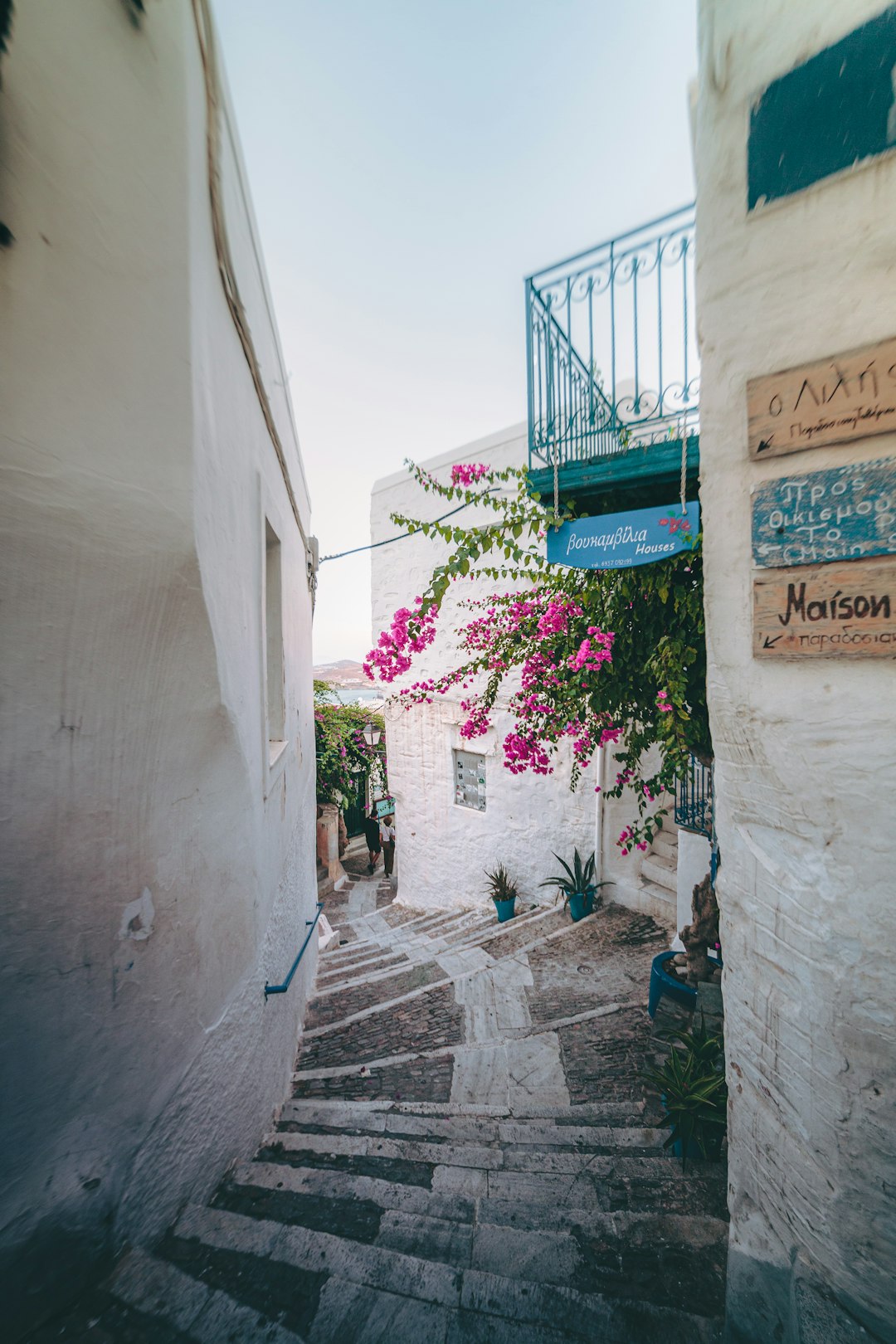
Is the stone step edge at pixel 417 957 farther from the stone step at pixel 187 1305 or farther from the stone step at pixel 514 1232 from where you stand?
the stone step at pixel 187 1305

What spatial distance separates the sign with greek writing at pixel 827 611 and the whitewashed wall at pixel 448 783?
562 centimetres

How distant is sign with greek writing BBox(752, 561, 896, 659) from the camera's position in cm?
139

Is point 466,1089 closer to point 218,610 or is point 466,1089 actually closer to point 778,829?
point 778,829

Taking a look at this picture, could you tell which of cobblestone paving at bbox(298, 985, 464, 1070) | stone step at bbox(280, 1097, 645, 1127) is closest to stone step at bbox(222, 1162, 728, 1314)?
stone step at bbox(280, 1097, 645, 1127)

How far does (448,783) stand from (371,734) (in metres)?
4.28

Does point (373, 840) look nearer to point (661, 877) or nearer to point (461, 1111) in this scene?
point (661, 877)

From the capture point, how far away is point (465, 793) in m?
8.55

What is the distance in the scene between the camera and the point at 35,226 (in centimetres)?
138

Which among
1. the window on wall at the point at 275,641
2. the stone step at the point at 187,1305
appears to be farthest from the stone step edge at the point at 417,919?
the stone step at the point at 187,1305

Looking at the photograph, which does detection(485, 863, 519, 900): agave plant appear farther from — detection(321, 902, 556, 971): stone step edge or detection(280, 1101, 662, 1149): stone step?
detection(280, 1101, 662, 1149): stone step

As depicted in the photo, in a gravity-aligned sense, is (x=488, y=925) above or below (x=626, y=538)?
below

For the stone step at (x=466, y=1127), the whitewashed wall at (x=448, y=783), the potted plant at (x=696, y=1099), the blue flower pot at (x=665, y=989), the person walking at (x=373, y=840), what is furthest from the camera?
the person walking at (x=373, y=840)

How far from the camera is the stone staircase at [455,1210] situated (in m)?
1.76

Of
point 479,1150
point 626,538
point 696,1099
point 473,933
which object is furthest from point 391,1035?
point 626,538
